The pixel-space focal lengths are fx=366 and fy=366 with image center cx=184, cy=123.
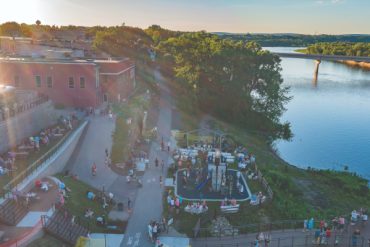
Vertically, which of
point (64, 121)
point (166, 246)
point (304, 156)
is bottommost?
point (304, 156)

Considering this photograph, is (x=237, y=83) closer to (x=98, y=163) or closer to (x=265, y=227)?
(x=98, y=163)

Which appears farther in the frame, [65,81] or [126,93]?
[126,93]

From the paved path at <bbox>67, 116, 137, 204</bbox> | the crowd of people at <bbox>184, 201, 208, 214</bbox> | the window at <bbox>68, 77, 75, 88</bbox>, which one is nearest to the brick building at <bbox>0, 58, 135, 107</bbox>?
the window at <bbox>68, 77, 75, 88</bbox>

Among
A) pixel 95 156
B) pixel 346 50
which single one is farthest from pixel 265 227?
pixel 346 50

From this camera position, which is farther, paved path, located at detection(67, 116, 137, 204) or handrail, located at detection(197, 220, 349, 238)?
paved path, located at detection(67, 116, 137, 204)

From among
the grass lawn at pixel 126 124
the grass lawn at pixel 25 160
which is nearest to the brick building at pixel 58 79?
the grass lawn at pixel 126 124

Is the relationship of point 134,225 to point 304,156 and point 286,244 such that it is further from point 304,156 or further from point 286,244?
point 304,156

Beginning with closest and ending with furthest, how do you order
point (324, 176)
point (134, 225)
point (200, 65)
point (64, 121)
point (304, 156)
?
point (134, 225)
point (64, 121)
point (324, 176)
point (304, 156)
point (200, 65)

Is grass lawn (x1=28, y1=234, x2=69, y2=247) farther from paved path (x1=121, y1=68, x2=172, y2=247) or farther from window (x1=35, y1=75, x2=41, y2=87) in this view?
window (x1=35, y1=75, x2=41, y2=87)

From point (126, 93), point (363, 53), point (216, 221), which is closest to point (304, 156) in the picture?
point (126, 93)
